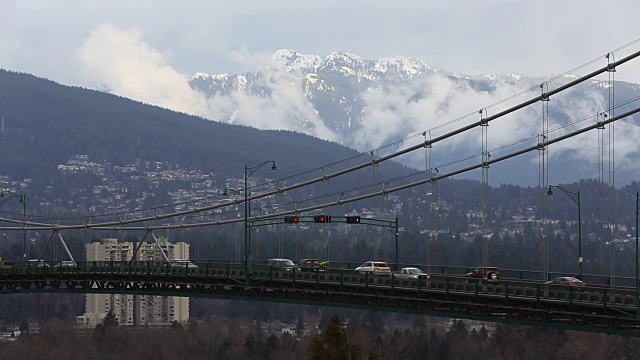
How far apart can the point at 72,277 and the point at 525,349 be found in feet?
248

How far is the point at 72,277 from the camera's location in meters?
118

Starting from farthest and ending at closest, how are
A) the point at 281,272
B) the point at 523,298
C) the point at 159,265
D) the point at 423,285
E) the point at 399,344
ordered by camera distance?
1. the point at 399,344
2. the point at 159,265
3. the point at 281,272
4. the point at 423,285
5. the point at 523,298

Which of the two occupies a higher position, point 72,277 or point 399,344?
point 72,277

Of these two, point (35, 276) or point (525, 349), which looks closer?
point (35, 276)

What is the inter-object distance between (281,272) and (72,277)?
2853 centimetres

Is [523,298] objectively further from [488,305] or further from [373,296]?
[373,296]

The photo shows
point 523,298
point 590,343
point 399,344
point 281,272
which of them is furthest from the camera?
point 399,344

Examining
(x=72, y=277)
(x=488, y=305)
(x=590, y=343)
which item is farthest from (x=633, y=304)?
(x=590, y=343)

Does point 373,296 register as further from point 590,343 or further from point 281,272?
point 590,343

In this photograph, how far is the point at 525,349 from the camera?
174 m

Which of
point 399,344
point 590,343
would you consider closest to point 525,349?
point 590,343

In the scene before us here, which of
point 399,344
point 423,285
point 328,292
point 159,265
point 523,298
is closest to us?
point 523,298

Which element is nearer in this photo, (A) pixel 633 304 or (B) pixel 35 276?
(A) pixel 633 304

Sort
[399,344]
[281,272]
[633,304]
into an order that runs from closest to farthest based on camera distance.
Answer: [633,304]
[281,272]
[399,344]
